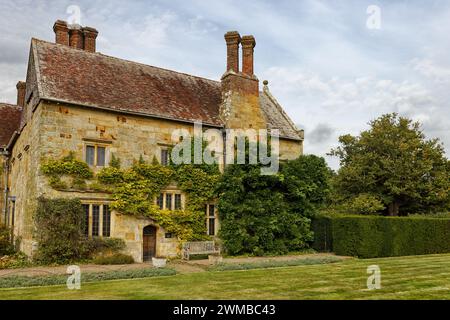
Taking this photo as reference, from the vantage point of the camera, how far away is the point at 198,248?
787 inches

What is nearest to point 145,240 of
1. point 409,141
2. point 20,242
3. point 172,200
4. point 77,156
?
point 172,200

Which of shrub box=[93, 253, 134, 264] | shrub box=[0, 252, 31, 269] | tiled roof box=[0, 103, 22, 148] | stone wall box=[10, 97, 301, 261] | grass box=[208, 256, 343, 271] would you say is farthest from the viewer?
tiled roof box=[0, 103, 22, 148]

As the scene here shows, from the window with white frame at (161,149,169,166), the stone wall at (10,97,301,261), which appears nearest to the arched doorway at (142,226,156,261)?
the stone wall at (10,97,301,261)

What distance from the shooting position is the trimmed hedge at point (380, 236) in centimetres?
2040

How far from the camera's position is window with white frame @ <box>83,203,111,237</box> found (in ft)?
59.6

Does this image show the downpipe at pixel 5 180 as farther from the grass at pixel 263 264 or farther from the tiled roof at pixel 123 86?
the grass at pixel 263 264

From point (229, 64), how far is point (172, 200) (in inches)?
336

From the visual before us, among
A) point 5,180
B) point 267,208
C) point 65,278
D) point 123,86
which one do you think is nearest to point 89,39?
point 123,86

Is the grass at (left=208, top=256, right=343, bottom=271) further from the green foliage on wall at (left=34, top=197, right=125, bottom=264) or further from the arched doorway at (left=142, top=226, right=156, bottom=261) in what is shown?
the green foliage on wall at (left=34, top=197, right=125, bottom=264)

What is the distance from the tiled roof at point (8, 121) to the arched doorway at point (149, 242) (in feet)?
40.4

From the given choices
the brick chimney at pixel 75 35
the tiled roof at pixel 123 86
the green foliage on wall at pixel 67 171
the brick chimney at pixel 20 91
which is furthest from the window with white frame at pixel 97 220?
the brick chimney at pixel 20 91

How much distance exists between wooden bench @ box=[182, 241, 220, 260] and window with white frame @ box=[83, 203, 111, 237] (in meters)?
3.58

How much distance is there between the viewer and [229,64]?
2383 centimetres

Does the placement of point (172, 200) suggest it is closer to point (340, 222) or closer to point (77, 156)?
point (77, 156)
